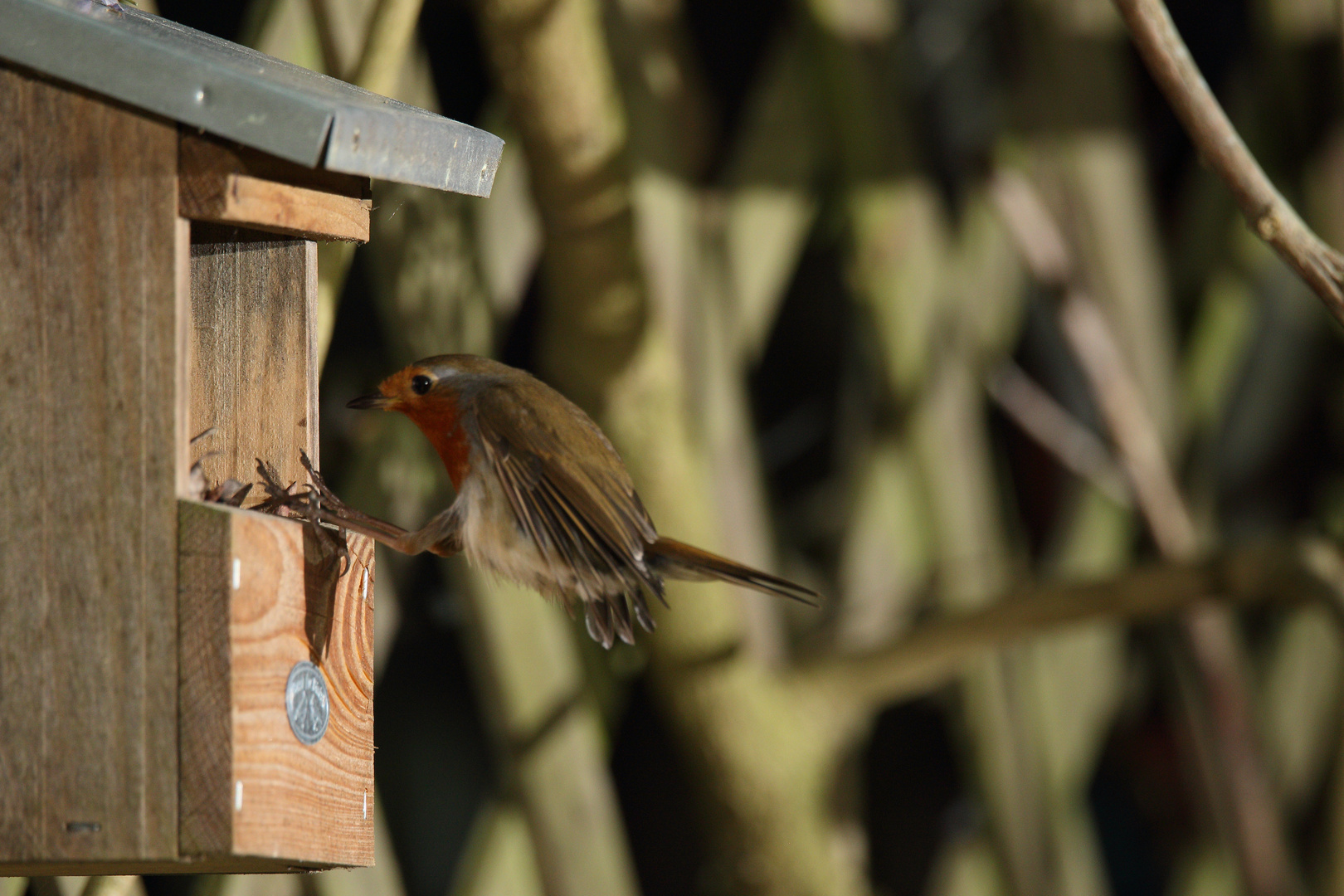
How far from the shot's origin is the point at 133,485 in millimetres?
1299

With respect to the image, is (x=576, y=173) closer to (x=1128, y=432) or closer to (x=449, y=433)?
(x=449, y=433)

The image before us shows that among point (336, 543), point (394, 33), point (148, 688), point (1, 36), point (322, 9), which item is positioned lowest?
point (148, 688)

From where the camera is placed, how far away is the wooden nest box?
127cm

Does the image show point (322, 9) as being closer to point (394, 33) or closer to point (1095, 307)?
point (394, 33)

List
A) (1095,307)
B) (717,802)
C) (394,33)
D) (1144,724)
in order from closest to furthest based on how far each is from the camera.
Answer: (394,33), (717,802), (1095,307), (1144,724)

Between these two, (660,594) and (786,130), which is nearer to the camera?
(660,594)

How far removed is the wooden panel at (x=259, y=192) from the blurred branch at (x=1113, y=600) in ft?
4.87

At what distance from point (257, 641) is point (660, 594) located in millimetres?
417

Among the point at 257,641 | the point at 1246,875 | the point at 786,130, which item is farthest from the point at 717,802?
the point at 257,641

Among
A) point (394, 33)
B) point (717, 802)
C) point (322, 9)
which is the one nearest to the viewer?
point (394, 33)

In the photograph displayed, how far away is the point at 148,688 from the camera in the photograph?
1.27 metres

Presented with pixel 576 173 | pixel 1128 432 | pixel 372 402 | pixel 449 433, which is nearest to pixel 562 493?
pixel 449 433

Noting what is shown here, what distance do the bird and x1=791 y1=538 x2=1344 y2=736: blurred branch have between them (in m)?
1.05

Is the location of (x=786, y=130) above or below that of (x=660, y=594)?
above
